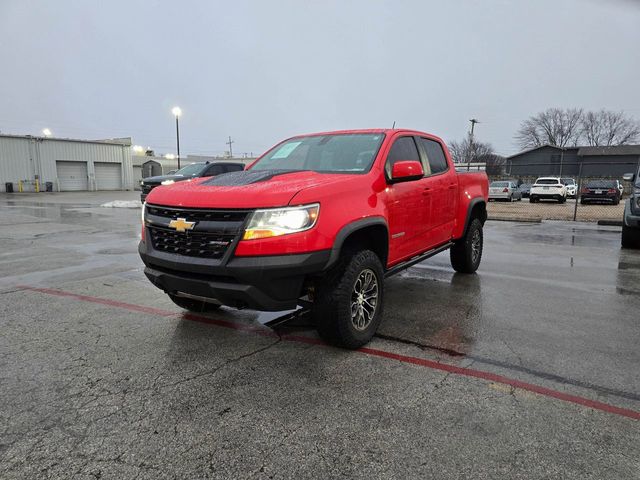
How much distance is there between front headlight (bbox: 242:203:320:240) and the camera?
10.2 feet

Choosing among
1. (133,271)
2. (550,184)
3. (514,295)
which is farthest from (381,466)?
(550,184)

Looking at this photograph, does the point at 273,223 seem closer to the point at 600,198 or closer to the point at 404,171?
the point at 404,171

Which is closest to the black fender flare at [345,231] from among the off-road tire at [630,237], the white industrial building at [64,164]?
the off-road tire at [630,237]

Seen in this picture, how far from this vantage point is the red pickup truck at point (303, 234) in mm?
3102

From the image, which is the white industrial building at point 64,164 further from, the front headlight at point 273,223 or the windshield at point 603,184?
the front headlight at point 273,223

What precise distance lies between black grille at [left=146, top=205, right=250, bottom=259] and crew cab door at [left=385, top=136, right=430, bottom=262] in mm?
1551

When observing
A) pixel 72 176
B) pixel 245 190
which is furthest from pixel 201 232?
pixel 72 176

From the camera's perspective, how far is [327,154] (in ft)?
15.0

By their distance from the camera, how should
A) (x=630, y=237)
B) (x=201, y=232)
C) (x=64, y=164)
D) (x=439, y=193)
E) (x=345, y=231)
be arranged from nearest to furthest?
(x=201, y=232) < (x=345, y=231) < (x=439, y=193) < (x=630, y=237) < (x=64, y=164)

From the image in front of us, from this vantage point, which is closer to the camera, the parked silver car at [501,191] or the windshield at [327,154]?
the windshield at [327,154]

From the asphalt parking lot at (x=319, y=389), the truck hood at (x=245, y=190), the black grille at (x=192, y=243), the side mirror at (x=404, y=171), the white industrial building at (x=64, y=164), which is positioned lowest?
the asphalt parking lot at (x=319, y=389)

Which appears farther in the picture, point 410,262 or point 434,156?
point 434,156

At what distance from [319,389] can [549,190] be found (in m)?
26.7

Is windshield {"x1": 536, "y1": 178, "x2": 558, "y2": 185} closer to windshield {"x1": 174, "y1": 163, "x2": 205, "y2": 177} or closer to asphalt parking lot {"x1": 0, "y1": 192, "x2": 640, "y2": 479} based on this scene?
windshield {"x1": 174, "y1": 163, "x2": 205, "y2": 177}
